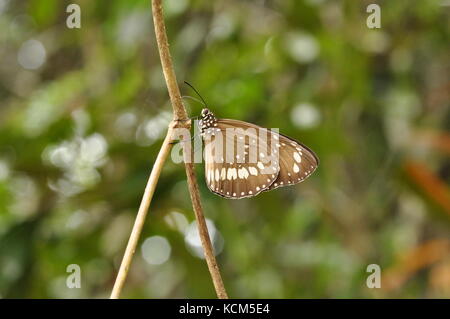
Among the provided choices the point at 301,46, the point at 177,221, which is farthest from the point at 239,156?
the point at 301,46

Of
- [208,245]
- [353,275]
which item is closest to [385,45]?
[353,275]

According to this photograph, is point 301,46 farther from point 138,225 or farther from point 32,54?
point 138,225

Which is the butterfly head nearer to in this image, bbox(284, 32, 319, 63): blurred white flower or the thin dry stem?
the thin dry stem

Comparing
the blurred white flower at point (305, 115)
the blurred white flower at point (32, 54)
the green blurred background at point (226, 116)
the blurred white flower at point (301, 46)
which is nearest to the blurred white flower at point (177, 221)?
the green blurred background at point (226, 116)

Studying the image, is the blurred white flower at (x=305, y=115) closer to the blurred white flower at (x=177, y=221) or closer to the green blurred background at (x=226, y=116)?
the green blurred background at (x=226, y=116)

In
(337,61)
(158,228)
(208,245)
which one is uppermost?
(337,61)

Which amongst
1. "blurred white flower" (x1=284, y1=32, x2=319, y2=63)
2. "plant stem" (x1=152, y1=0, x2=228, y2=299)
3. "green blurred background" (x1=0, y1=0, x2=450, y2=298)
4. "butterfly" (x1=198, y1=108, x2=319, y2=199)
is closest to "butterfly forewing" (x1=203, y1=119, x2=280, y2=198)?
"butterfly" (x1=198, y1=108, x2=319, y2=199)
